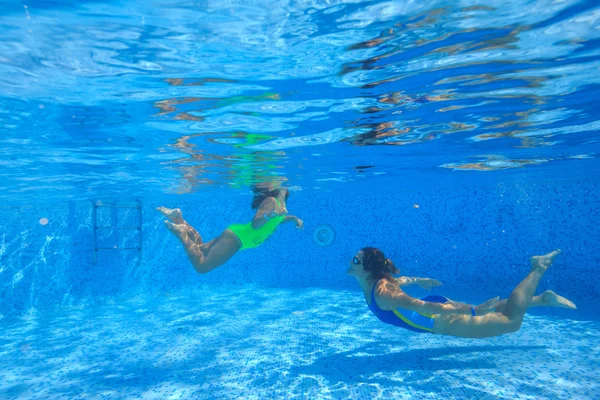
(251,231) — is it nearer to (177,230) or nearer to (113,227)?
(177,230)

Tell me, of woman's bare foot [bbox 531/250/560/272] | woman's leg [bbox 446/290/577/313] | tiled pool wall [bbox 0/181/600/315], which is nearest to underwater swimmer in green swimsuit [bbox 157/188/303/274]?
woman's leg [bbox 446/290/577/313]

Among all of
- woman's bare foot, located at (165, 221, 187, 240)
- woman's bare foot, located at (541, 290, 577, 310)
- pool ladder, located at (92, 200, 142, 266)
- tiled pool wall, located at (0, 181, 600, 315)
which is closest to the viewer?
woman's bare foot, located at (541, 290, 577, 310)

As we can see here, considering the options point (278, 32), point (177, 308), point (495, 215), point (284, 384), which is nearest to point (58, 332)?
point (177, 308)

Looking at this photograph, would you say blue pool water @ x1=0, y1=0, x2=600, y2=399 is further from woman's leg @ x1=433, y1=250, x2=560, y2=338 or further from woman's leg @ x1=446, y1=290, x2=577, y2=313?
woman's leg @ x1=446, y1=290, x2=577, y2=313

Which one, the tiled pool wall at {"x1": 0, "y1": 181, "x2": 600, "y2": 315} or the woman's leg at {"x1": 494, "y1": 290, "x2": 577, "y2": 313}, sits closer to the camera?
the woman's leg at {"x1": 494, "y1": 290, "x2": 577, "y2": 313}

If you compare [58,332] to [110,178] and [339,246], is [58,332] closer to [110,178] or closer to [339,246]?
[110,178]

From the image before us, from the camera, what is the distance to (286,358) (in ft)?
29.2

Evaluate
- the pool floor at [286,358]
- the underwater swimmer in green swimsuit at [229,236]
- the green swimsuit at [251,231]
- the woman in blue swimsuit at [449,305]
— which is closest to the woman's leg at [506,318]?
the woman in blue swimsuit at [449,305]

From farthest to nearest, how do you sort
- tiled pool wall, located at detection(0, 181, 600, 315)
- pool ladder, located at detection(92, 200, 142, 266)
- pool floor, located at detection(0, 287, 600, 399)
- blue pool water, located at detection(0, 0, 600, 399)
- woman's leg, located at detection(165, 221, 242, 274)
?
1. pool ladder, located at detection(92, 200, 142, 266)
2. tiled pool wall, located at detection(0, 181, 600, 315)
3. woman's leg, located at detection(165, 221, 242, 274)
4. pool floor, located at detection(0, 287, 600, 399)
5. blue pool water, located at detection(0, 0, 600, 399)

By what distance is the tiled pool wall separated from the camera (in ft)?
53.9

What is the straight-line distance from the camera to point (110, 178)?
1487 cm

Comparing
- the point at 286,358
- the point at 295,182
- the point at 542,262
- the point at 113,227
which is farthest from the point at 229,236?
the point at 113,227

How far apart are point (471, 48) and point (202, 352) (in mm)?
9216

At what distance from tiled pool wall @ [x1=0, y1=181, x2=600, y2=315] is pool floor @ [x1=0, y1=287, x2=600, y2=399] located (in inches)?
166
